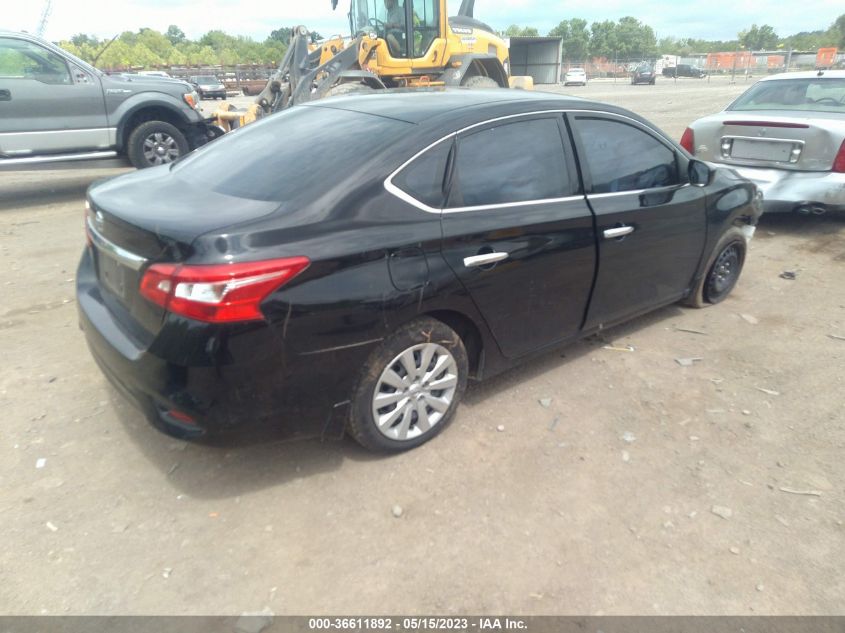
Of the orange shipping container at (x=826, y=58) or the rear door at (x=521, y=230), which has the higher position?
the orange shipping container at (x=826, y=58)

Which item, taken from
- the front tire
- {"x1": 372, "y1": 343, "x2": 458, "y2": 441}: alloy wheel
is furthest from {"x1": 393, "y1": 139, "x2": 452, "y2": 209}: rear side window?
{"x1": 372, "y1": 343, "x2": 458, "y2": 441}: alloy wheel

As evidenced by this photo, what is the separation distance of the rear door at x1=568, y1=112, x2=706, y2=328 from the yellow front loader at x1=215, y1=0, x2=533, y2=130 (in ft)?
22.0

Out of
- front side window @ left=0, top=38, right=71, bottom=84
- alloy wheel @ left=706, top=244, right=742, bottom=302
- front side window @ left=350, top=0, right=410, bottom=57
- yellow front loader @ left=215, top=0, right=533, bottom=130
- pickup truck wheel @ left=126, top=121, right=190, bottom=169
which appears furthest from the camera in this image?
front side window @ left=350, top=0, right=410, bottom=57

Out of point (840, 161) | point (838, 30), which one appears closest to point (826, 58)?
point (840, 161)

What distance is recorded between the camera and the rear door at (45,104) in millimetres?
7906

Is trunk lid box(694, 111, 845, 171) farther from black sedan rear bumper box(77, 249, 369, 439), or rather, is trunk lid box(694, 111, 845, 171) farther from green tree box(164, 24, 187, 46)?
green tree box(164, 24, 187, 46)

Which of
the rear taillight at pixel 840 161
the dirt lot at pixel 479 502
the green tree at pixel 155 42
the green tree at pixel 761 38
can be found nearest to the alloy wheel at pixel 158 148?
the dirt lot at pixel 479 502

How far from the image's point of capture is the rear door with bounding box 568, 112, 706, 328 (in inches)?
142

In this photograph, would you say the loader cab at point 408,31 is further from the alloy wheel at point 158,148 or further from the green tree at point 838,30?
the green tree at point 838,30

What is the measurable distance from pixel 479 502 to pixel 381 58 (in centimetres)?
977

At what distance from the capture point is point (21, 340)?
4164mm

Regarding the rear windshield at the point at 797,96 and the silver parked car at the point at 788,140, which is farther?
Answer: the rear windshield at the point at 797,96

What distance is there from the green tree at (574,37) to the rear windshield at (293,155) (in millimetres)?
111257

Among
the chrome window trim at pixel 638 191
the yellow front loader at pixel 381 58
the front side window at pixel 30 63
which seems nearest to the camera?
the chrome window trim at pixel 638 191
